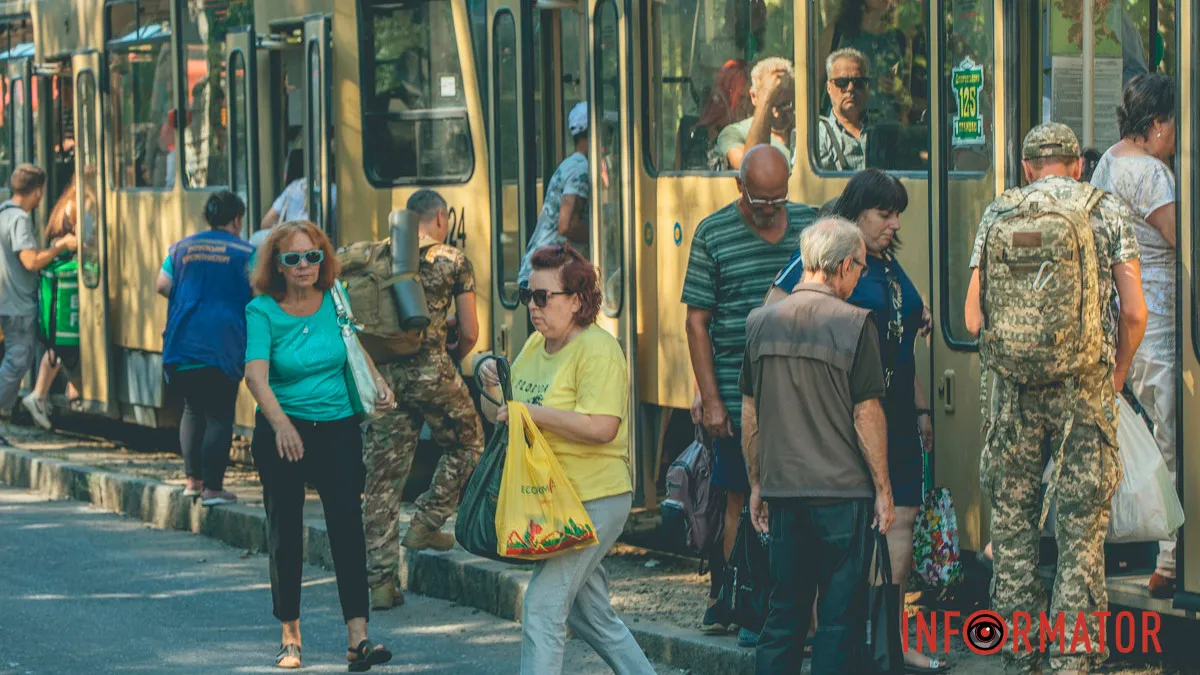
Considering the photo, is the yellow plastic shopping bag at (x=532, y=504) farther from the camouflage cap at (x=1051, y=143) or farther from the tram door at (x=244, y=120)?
the tram door at (x=244, y=120)

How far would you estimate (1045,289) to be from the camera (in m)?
6.74

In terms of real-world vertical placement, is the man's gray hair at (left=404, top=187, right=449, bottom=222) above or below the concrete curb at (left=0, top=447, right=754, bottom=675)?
above

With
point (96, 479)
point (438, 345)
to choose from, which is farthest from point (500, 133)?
point (96, 479)

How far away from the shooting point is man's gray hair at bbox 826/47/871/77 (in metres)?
8.35

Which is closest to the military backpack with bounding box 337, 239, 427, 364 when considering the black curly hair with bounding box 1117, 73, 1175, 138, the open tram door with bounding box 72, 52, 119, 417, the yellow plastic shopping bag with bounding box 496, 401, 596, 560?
the yellow plastic shopping bag with bounding box 496, 401, 596, 560

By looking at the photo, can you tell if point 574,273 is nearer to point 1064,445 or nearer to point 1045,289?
point 1045,289

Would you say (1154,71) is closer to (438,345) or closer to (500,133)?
(438,345)

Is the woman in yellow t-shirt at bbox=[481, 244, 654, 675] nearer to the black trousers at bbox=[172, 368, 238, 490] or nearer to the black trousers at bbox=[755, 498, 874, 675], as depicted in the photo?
the black trousers at bbox=[755, 498, 874, 675]

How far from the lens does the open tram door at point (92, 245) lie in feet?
50.0

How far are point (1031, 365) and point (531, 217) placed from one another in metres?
4.46

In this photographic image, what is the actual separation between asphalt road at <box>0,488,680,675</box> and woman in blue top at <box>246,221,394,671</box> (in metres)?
0.36

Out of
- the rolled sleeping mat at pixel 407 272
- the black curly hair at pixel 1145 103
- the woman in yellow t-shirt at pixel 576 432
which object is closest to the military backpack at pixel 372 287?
the rolled sleeping mat at pixel 407 272

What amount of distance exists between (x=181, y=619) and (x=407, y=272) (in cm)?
175

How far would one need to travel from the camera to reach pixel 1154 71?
297 inches
